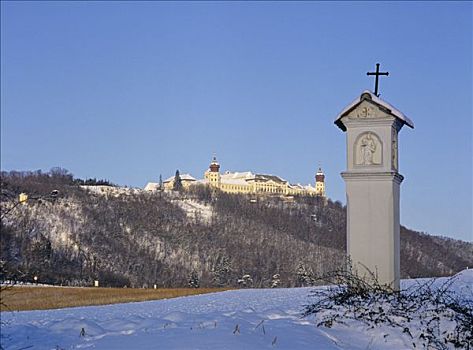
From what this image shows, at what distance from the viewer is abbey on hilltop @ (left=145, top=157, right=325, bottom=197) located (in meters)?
181

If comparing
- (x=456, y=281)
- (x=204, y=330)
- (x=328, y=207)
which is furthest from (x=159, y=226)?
(x=204, y=330)

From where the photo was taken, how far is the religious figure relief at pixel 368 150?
12.6 metres

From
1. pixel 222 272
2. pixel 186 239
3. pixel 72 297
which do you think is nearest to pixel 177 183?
pixel 186 239

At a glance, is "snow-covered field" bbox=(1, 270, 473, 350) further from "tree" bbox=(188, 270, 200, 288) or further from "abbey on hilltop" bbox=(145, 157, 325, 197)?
"abbey on hilltop" bbox=(145, 157, 325, 197)

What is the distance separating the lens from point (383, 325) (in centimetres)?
944

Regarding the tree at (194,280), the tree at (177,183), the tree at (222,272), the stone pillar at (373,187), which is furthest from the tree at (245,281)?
the stone pillar at (373,187)

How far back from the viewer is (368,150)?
12641 millimetres

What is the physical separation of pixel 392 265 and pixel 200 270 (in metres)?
99.6

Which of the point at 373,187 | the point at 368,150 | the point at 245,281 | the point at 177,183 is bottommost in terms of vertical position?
the point at 245,281

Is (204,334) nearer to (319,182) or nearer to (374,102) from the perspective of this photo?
(374,102)

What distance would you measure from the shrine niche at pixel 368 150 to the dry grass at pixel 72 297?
8259mm

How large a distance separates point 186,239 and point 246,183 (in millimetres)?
65146

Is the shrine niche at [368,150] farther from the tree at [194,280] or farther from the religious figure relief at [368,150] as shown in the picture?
the tree at [194,280]

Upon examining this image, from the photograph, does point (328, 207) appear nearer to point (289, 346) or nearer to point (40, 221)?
point (40, 221)
